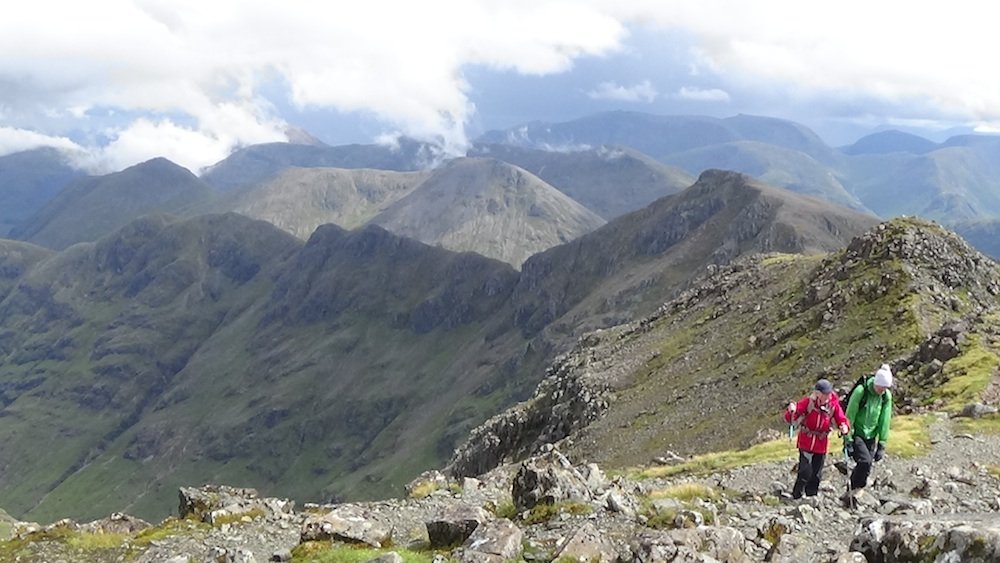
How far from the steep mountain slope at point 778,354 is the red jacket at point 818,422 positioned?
23222 mm

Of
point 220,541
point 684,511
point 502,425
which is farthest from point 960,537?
point 502,425

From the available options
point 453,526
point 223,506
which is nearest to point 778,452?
point 453,526

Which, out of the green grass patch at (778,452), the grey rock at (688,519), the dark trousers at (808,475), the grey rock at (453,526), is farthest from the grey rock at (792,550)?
the green grass patch at (778,452)

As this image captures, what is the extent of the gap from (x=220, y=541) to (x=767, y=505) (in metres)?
18.4

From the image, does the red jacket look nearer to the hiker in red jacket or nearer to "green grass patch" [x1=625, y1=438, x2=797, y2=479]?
the hiker in red jacket

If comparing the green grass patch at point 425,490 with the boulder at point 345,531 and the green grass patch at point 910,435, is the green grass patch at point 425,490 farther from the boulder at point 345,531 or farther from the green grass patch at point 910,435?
the green grass patch at point 910,435

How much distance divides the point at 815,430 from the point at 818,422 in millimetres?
295

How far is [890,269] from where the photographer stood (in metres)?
73.3

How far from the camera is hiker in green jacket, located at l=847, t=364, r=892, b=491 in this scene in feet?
81.8

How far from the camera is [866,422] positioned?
82.3ft

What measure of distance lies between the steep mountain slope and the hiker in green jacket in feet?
70.9

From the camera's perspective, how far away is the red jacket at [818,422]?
24500 mm

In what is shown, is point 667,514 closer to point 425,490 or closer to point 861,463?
point 861,463

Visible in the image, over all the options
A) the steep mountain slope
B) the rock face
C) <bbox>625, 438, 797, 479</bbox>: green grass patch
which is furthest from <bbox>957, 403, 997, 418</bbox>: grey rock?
the rock face
